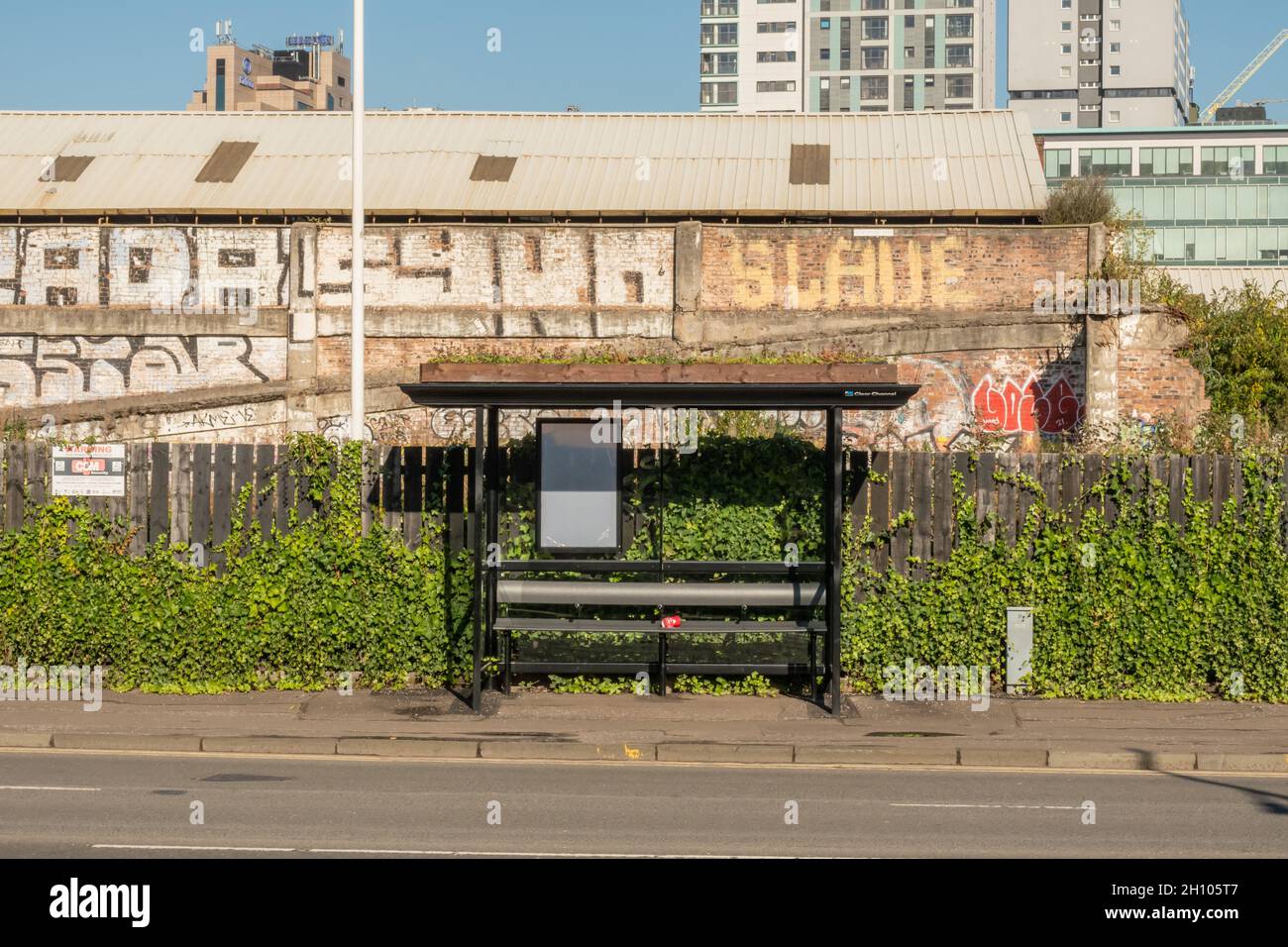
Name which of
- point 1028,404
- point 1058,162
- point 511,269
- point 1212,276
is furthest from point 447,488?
point 1058,162

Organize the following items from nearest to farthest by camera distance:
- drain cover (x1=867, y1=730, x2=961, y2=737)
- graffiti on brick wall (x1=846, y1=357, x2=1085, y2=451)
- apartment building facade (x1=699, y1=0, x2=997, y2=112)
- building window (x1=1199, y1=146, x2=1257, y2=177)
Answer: drain cover (x1=867, y1=730, x2=961, y2=737)
graffiti on brick wall (x1=846, y1=357, x2=1085, y2=451)
building window (x1=1199, y1=146, x2=1257, y2=177)
apartment building facade (x1=699, y1=0, x2=997, y2=112)

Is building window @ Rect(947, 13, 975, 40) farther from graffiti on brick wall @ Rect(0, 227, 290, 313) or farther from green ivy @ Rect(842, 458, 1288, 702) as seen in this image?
green ivy @ Rect(842, 458, 1288, 702)

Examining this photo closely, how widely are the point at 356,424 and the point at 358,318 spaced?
1251 mm

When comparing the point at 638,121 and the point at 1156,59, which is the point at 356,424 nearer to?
the point at 638,121

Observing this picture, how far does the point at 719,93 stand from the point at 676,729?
122 meters

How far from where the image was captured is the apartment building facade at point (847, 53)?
125688mm

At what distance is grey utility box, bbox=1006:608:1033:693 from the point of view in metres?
14.8

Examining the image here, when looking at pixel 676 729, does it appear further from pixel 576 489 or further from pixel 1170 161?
pixel 1170 161

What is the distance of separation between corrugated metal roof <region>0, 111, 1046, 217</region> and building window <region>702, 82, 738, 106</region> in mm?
94985

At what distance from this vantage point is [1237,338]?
32.5 meters

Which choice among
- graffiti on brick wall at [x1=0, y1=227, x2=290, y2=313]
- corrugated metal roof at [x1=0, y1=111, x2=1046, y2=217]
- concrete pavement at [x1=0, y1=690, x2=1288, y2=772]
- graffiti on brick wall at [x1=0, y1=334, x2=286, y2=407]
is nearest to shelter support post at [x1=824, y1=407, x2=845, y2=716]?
concrete pavement at [x1=0, y1=690, x2=1288, y2=772]

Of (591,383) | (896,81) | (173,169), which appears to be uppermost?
(896,81)

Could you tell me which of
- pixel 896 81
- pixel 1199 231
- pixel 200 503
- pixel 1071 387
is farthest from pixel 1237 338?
pixel 896 81

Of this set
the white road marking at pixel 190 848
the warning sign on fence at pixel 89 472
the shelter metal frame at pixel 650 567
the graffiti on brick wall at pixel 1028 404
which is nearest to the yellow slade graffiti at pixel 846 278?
the graffiti on brick wall at pixel 1028 404
